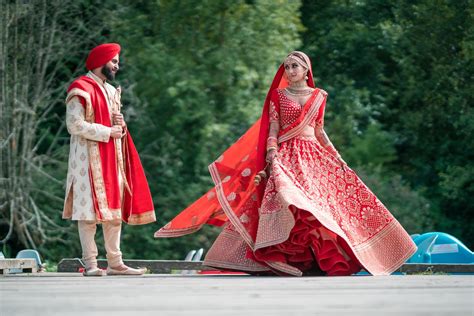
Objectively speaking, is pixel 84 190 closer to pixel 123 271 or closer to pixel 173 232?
pixel 123 271

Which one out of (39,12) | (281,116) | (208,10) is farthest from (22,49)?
(281,116)

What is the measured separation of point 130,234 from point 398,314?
1569cm

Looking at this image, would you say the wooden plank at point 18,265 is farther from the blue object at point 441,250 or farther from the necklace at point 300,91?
the blue object at point 441,250

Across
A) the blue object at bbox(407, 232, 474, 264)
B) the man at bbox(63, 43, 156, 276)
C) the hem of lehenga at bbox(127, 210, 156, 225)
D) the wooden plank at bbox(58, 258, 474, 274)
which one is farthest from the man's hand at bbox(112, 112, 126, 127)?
the blue object at bbox(407, 232, 474, 264)

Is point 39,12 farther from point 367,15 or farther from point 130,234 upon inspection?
point 367,15

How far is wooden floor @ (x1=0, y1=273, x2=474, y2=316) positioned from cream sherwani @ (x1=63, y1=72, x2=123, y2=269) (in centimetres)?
108

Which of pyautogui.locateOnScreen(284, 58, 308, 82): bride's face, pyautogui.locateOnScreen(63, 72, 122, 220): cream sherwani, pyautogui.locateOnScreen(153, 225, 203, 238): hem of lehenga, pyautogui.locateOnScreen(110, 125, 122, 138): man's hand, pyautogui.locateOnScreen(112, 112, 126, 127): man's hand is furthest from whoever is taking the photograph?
pyautogui.locateOnScreen(153, 225, 203, 238): hem of lehenga

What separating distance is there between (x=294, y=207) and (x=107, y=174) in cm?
137

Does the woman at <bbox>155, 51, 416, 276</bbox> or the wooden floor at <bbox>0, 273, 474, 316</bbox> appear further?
the woman at <bbox>155, 51, 416, 276</bbox>

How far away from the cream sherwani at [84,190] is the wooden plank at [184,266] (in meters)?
1.16

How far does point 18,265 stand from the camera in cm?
959

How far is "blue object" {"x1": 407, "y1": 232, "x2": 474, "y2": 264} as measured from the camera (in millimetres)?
A: 10500

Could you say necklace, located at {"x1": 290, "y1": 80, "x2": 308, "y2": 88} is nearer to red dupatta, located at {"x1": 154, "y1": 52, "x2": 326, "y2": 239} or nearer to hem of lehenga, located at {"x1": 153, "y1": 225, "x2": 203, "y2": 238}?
red dupatta, located at {"x1": 154, "y1": 52, "x2": 326, "y2": 239}

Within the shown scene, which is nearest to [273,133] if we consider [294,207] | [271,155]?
[271,155]
